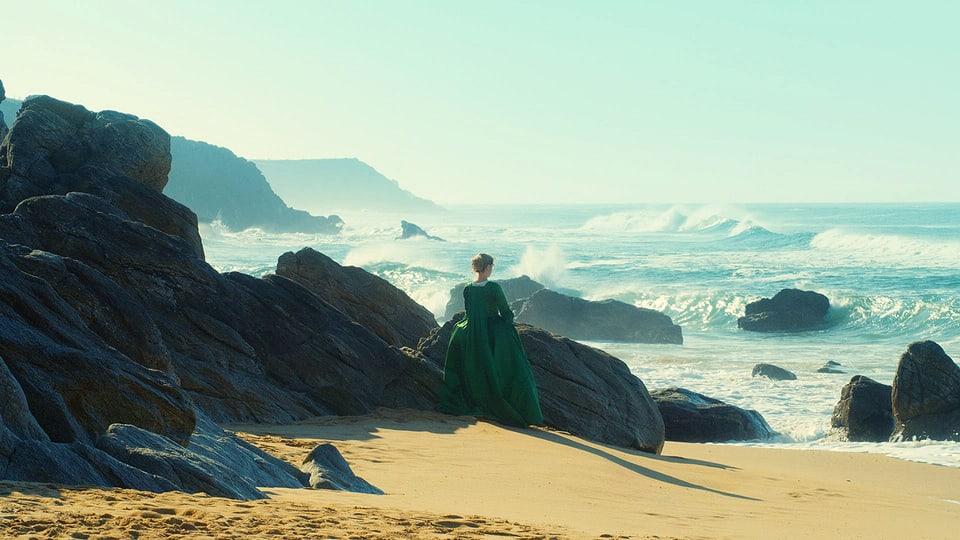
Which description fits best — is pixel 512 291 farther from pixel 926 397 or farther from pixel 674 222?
pixel 674 222

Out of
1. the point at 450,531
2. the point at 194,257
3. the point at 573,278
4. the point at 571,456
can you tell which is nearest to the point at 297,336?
the point at 194,257

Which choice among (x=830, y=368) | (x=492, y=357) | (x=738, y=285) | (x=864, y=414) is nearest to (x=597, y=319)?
(x=830, y=368)

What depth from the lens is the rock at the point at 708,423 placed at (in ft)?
49.9

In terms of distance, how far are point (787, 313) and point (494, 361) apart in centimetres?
2668

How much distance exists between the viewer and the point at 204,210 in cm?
12631

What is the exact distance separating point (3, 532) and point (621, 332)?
29.1 m

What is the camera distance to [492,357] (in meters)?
11.1

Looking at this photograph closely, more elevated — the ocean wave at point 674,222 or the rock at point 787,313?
the ocean wave at point 674,222

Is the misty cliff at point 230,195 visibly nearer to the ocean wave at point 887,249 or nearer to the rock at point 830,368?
the ocean wave at point 887,249

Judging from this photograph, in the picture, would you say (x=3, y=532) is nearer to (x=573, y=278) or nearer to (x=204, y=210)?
(x=573, y=278)

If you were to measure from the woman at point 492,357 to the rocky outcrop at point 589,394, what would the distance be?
19.6 inches

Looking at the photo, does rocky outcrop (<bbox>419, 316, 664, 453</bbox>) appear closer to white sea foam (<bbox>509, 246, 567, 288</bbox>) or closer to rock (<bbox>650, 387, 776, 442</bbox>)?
rock (<bbox>650, 387, 776, 442</bbox>)

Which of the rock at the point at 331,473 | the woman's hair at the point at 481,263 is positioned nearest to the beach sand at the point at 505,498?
the rock at the point at 331,473

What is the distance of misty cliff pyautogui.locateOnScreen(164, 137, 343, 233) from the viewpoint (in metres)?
124
